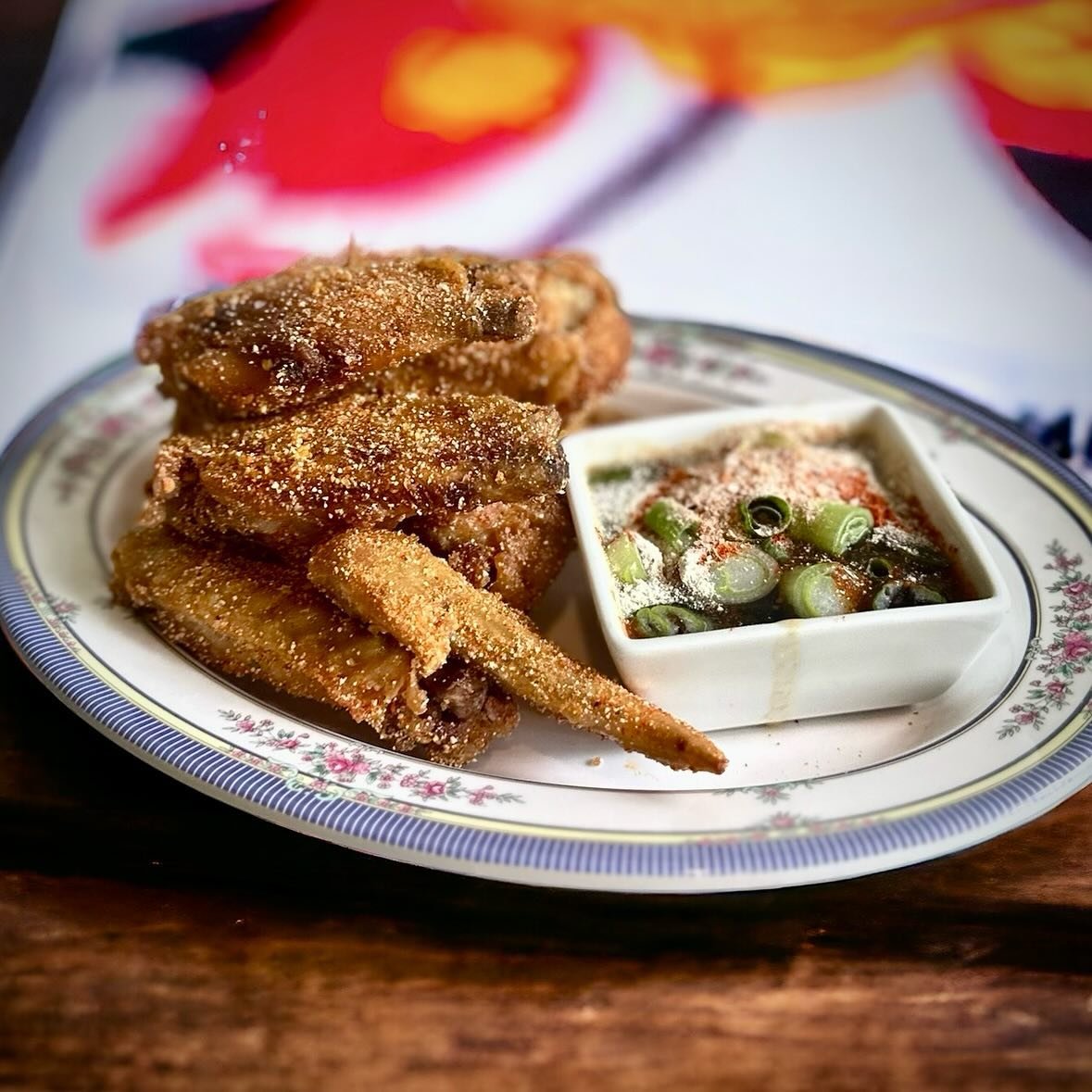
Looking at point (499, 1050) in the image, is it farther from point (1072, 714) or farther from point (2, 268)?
point (2, 268)

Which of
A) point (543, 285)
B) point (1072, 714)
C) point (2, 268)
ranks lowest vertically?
point (2, 268)

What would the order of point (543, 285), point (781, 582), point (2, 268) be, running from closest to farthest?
point (781, 582)
point (543, 285)
point (2, 268)

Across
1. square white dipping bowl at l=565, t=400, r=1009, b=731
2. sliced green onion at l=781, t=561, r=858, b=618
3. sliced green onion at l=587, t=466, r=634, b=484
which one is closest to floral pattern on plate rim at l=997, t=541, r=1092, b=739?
square white dipping bowl at l=565, t=400, r=1009, b=731

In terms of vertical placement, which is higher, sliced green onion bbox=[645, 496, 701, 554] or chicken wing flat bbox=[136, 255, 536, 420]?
chicken wing flat bbox=[136, 255, 536, 420]

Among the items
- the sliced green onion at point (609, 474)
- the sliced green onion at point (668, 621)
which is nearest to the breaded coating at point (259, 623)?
the sliced green onion at point (668, 621)

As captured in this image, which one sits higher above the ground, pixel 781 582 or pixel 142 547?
pixel 781 582

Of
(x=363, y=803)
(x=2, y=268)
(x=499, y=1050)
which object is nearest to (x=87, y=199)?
(x=2, y=268)

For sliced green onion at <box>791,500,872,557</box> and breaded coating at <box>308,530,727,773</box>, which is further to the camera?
sliced green onion at <box>791,500,872,557</box>

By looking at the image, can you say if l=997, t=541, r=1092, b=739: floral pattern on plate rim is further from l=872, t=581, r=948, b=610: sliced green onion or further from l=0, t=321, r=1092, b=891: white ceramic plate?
l=872, t=581, r=948, b=610: sliced green onion
